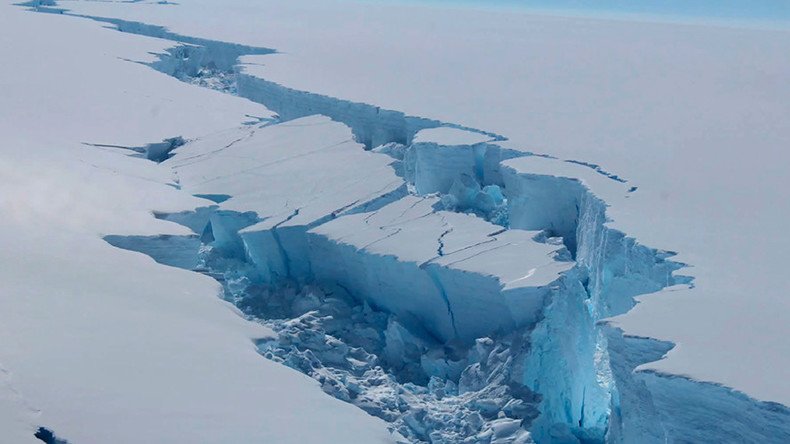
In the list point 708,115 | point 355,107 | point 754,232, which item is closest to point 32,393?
point 754,232

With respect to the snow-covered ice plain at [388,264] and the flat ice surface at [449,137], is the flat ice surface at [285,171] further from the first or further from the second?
the flat ice surface at [449,137]

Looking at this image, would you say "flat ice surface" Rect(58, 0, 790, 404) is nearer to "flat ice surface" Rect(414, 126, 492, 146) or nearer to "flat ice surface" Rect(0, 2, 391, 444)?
"flat ice surface" Rect(414, 126, 492, 146)

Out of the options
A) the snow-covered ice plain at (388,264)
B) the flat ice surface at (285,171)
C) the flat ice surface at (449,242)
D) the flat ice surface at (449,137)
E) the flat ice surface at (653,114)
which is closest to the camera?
the snow-covered ice plain at (388,264)

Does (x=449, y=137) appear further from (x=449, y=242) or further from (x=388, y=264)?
(x=388, y=264)

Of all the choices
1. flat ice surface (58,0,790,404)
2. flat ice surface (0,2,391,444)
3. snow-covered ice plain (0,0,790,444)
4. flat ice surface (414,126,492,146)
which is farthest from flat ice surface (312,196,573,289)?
flat ice surface (414,126,492,146)

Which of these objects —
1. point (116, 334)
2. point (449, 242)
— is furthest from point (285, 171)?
point (116, 334)

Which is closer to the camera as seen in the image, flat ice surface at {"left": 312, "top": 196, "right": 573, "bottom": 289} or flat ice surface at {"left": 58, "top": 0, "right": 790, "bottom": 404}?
flat ice surface at {"left": 58, "top": 0, "right": 790, "bottom": 404}

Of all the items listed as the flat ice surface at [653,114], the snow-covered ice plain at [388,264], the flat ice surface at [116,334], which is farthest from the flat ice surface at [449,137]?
the flat ice surface at [116,334]
